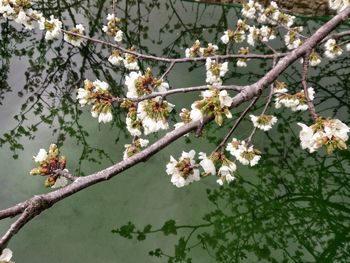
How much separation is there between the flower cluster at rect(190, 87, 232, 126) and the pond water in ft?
5.11

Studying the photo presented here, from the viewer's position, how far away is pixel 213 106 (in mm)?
1230

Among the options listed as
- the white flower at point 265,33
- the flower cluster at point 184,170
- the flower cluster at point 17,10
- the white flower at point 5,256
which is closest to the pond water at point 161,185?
the white flower at point 265,33

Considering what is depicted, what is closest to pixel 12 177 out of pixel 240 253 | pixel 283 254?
pixel 240 253

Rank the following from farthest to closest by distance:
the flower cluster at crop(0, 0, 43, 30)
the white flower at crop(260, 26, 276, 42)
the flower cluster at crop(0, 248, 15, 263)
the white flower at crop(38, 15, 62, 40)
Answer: the white flower at crop(260, 26, 276, 42), the white flower at crop(38, 15, 62, 40), the flower cluster at crop(0, 0, 43, 30), the flower cluster at crop(0, 248, 15, 263)

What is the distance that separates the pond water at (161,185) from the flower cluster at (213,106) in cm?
156

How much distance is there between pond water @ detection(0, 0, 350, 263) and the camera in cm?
261

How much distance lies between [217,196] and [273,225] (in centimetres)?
41

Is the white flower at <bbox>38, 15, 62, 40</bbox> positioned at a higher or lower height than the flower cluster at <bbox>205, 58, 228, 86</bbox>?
higher

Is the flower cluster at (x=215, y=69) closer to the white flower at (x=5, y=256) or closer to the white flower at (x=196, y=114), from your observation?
the white flower at (x=196, y=114)

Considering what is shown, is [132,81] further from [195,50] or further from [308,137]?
[195,50]

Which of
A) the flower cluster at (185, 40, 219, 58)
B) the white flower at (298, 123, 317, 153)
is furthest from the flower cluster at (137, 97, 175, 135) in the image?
the flower cluster at (185, 40, 219, 58)

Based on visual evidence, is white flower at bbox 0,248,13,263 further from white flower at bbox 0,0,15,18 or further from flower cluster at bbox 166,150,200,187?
white flower at bbox 0,0,15,18

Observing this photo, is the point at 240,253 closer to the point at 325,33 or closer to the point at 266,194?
the point at 266,194

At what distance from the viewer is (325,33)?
1.61m
